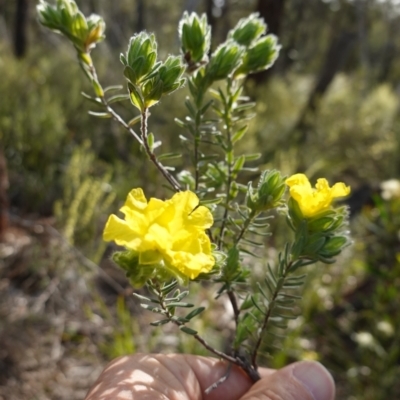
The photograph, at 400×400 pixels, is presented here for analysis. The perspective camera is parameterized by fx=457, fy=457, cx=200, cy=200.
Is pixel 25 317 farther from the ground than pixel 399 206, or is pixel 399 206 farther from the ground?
pixel 399 206

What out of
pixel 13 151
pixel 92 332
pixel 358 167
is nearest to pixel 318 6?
pixel 358 167

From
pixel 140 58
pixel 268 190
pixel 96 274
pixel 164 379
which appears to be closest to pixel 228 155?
pixel 268 190

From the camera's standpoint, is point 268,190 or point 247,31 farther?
point 247,31

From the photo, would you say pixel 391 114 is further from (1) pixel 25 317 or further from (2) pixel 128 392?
(2) pixel 128 392

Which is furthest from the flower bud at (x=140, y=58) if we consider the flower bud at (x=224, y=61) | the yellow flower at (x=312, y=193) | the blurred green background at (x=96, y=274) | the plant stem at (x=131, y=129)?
the blurred green background at (x=96, y=274)

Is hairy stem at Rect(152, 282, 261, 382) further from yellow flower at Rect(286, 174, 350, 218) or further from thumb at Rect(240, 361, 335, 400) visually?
yellow flower at Rect(286, 174, 350, 218)

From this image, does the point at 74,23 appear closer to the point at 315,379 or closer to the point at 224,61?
the point at 224,61
